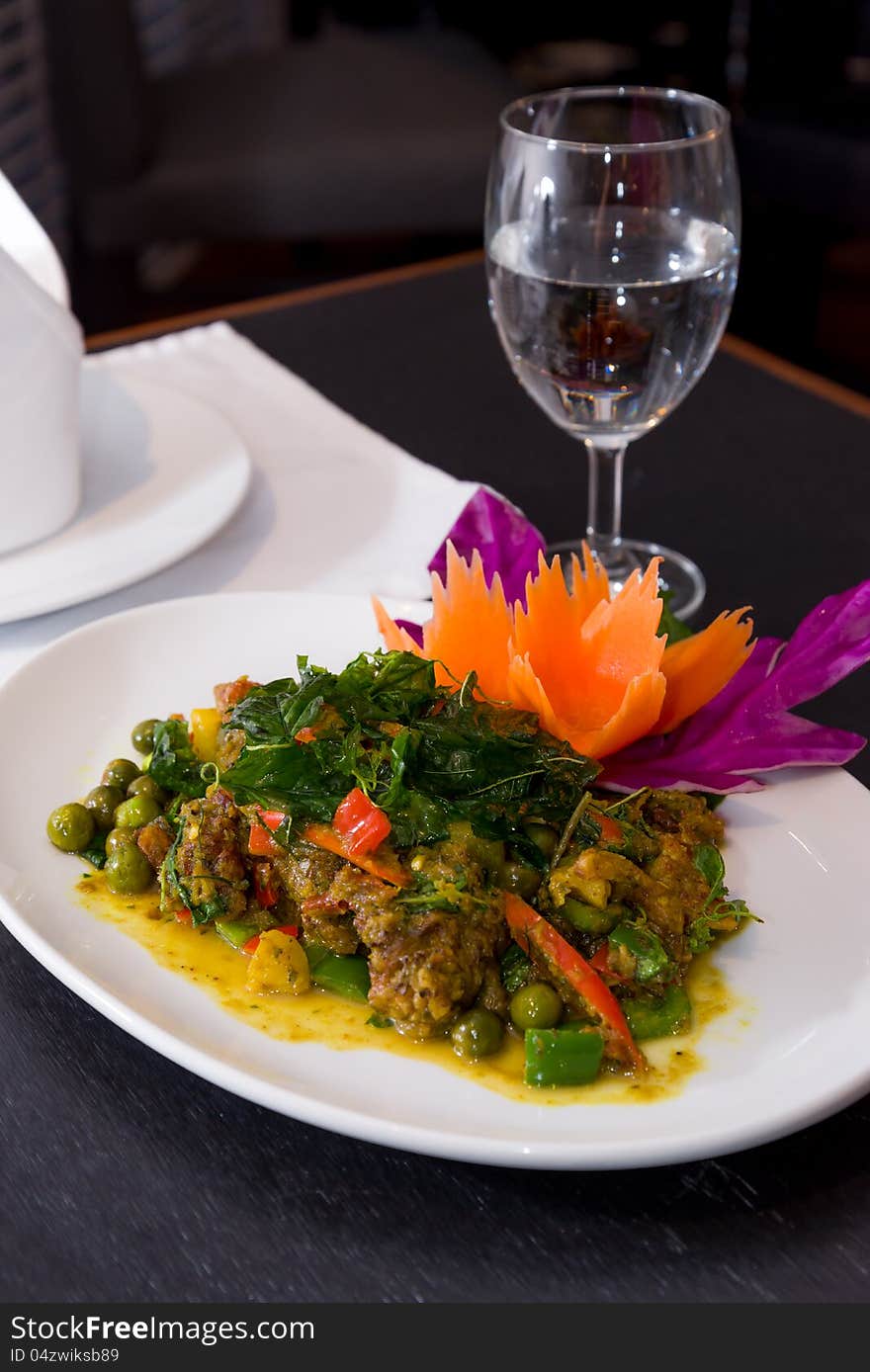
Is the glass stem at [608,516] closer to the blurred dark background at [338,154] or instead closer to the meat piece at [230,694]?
the meat piece at [230,694]

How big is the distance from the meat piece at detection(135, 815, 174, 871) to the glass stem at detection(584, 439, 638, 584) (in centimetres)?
61

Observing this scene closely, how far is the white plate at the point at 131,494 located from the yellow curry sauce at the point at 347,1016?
0.43 meters

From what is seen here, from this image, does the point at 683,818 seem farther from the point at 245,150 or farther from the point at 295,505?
the point at 245,150

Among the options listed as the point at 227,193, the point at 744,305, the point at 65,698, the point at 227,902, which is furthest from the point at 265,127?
the point at 227,902

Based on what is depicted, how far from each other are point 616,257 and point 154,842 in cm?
69

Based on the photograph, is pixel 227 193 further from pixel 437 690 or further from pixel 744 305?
pixel 437 690

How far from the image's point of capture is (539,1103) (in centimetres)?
86

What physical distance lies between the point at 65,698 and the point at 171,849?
9.6 inches

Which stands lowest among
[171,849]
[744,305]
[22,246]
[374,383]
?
[744,305]

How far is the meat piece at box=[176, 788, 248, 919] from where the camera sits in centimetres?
101

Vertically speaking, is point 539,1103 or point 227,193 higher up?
Answer: point 539,1103

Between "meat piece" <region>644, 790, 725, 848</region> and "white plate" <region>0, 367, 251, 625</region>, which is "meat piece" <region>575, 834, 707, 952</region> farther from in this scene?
"white plate" <region>0, 367, 251, 625</region>

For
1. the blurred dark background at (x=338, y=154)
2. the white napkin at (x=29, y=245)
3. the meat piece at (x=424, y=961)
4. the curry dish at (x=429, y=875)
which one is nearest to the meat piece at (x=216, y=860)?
the curry dish at (x=429, y=875)

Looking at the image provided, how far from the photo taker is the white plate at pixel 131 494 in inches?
54.3
